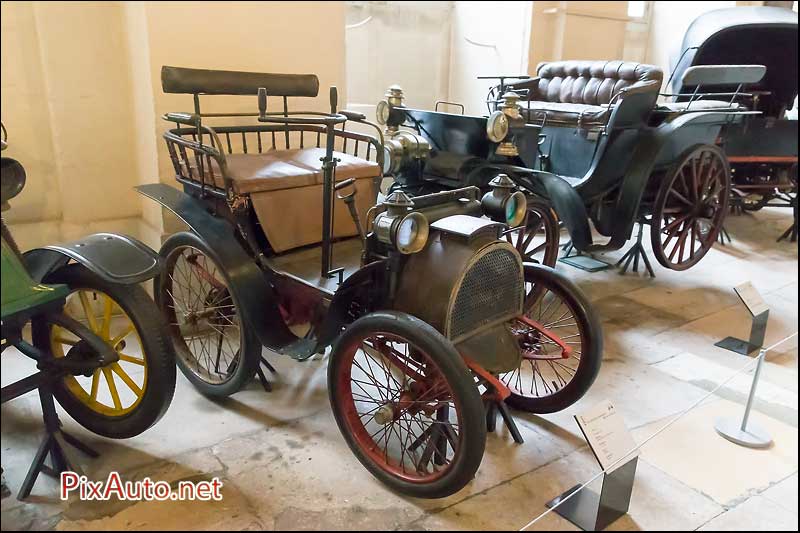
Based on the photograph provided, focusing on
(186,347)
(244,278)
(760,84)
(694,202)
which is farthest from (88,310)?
(760,84)

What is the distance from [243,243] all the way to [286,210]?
24 centimetres

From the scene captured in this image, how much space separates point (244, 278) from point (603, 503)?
1532mm

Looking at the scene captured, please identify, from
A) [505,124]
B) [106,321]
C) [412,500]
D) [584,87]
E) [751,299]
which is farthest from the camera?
[584,87]

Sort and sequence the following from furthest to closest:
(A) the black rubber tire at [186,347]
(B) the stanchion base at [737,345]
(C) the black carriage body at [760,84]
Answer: (C) the black carriage body at [760,84] → (B) the stanchion base at [737,345] → (A) the black rubber tire at [186,347]

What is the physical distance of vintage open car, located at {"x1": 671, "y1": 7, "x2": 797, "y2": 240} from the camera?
16.9ft

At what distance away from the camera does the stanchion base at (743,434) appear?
2258 millimetres

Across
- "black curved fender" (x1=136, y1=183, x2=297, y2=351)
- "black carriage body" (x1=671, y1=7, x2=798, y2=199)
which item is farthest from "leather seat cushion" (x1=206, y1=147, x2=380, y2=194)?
"black carriage body" (x1=671, y1=7, x2=798, y2=199)

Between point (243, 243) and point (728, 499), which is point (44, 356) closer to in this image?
point (243, 243)

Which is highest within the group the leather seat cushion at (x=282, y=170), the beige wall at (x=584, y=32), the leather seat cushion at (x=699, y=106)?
the beige wall at (x=584, y=32)

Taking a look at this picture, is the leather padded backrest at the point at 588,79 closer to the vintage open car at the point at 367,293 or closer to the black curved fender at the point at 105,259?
the vintage open car at the point at 367,293

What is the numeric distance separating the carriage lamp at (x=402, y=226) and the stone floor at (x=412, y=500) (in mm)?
835

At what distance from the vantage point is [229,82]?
274 centimetres

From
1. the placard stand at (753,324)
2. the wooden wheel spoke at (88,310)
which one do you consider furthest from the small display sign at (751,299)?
the wooden wheel spoke at (88,310)

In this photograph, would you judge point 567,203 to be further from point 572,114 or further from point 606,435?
point 606,435
